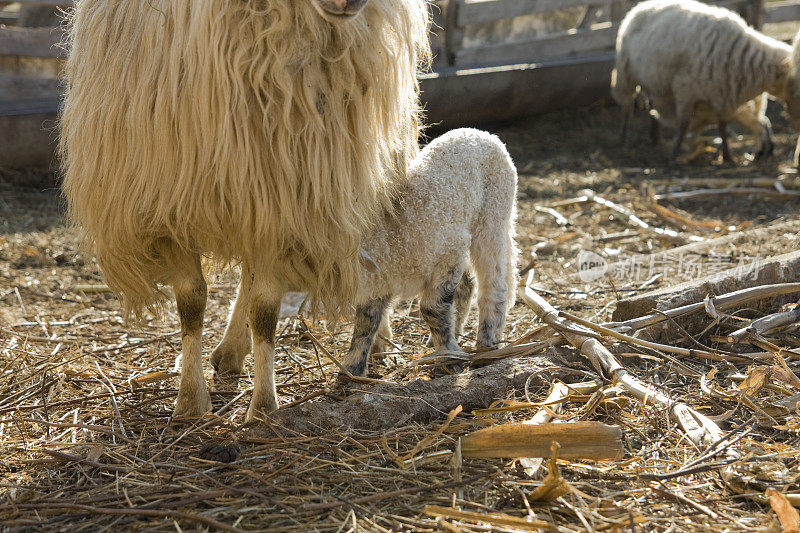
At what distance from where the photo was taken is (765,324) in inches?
139

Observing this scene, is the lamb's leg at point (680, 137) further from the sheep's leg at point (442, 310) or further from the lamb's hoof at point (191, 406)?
the lamb's hoof at point (191, 406)

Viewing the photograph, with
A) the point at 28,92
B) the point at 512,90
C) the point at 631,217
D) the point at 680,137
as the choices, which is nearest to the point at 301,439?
the point at 631,217

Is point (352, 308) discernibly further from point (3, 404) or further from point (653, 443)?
point (3, 404)

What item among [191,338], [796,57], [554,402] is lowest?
[554,402]

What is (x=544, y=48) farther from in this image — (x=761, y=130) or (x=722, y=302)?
(x=722, y=302)

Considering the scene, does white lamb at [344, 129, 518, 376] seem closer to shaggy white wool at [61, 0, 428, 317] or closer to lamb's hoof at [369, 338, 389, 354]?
lamb's hoof at [369, 338, 389, 354]

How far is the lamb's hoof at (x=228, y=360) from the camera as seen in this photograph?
146 inches

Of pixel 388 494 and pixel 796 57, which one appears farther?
pixel 796 57

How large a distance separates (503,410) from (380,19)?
1.42m

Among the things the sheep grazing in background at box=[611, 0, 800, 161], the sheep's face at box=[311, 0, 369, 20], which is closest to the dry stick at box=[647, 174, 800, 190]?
the sheep grazing in background at box=[611, 0, 800, 161]

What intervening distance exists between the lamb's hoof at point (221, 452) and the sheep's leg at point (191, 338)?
1.49 feet

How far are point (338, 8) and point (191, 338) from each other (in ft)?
4.55

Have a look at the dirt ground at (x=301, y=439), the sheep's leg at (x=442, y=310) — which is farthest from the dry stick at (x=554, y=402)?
the sheep's leg at (x=442, y=310)

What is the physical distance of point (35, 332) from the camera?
4.17 m
